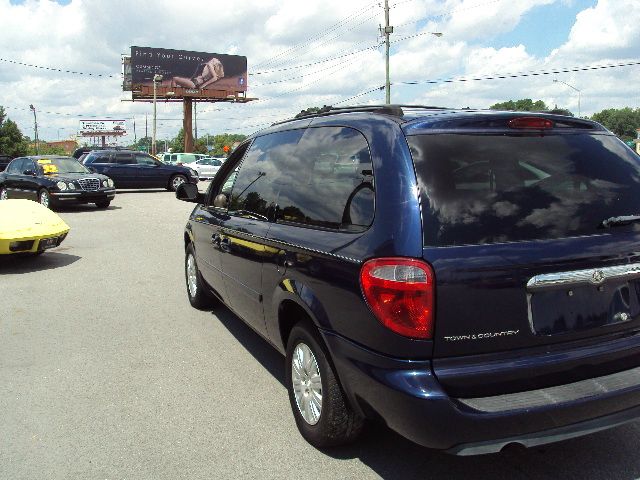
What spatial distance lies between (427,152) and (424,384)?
1.04 m

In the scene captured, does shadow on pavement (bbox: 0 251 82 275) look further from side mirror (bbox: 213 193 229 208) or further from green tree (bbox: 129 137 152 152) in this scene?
green tree (bbox: 129 137 152 152)

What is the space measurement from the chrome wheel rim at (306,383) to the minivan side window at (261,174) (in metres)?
0.99

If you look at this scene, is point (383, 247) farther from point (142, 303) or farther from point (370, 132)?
point (142, 303)

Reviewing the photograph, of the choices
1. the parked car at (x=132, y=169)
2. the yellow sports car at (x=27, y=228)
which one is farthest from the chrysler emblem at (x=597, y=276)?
the parked car at (x=132, y=169)

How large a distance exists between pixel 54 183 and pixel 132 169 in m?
7.41

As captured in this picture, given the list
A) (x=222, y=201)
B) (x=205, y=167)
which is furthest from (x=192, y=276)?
(x=205, y=167)

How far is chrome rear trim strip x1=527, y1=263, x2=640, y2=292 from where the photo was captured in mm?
2482

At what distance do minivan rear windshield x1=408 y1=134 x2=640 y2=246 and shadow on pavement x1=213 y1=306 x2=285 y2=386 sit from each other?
6.97ft

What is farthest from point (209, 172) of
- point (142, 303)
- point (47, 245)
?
point (142, 303)

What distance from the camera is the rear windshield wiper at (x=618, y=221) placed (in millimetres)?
2731

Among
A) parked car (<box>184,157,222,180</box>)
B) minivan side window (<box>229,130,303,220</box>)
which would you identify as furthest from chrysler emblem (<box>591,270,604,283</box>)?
parked car (<box>184,157,222,180</box>)

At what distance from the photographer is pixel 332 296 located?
2783mm

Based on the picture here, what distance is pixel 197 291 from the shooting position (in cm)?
594

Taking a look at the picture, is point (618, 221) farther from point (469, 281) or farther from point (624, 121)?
point (624, 121)
